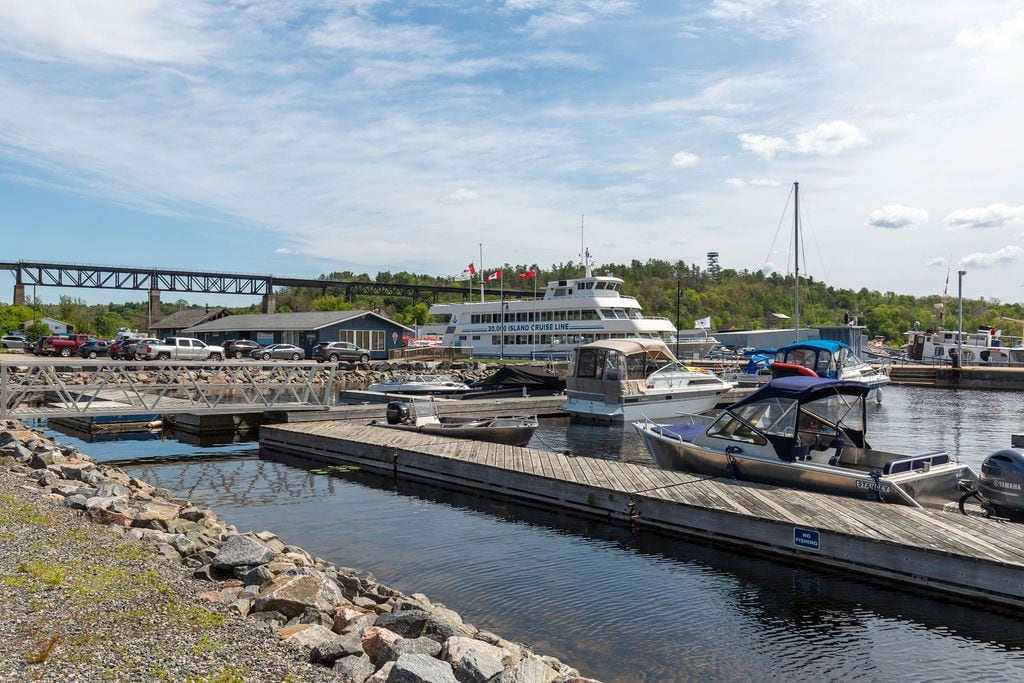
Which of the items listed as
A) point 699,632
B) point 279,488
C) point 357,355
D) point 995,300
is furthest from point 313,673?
point 995,300

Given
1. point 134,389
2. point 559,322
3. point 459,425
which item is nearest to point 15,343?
point 559,322

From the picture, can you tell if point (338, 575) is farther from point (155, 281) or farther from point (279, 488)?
point (155, 281)

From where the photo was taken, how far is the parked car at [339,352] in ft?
182

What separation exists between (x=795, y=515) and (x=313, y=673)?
25.6 ft

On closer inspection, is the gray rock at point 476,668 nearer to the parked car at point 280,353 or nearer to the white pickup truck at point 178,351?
the white pickup truck at point 178,351

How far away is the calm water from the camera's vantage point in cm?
820

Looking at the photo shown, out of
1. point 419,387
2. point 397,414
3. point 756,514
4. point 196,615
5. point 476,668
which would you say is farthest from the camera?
point 419,387

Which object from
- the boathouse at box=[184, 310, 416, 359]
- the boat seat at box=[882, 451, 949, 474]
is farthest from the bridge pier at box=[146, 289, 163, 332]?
the boat seat at box=[882, 451, 949, 474]

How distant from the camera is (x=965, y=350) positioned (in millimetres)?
56531

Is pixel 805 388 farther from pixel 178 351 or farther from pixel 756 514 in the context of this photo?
pixel 178 351

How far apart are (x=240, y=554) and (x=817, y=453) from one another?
928 centimetres

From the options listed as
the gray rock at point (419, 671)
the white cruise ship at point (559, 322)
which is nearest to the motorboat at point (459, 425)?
the gray rock at point (419, 671)

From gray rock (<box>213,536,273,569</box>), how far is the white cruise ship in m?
43.7

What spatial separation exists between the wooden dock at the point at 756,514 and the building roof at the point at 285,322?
1695 inches
